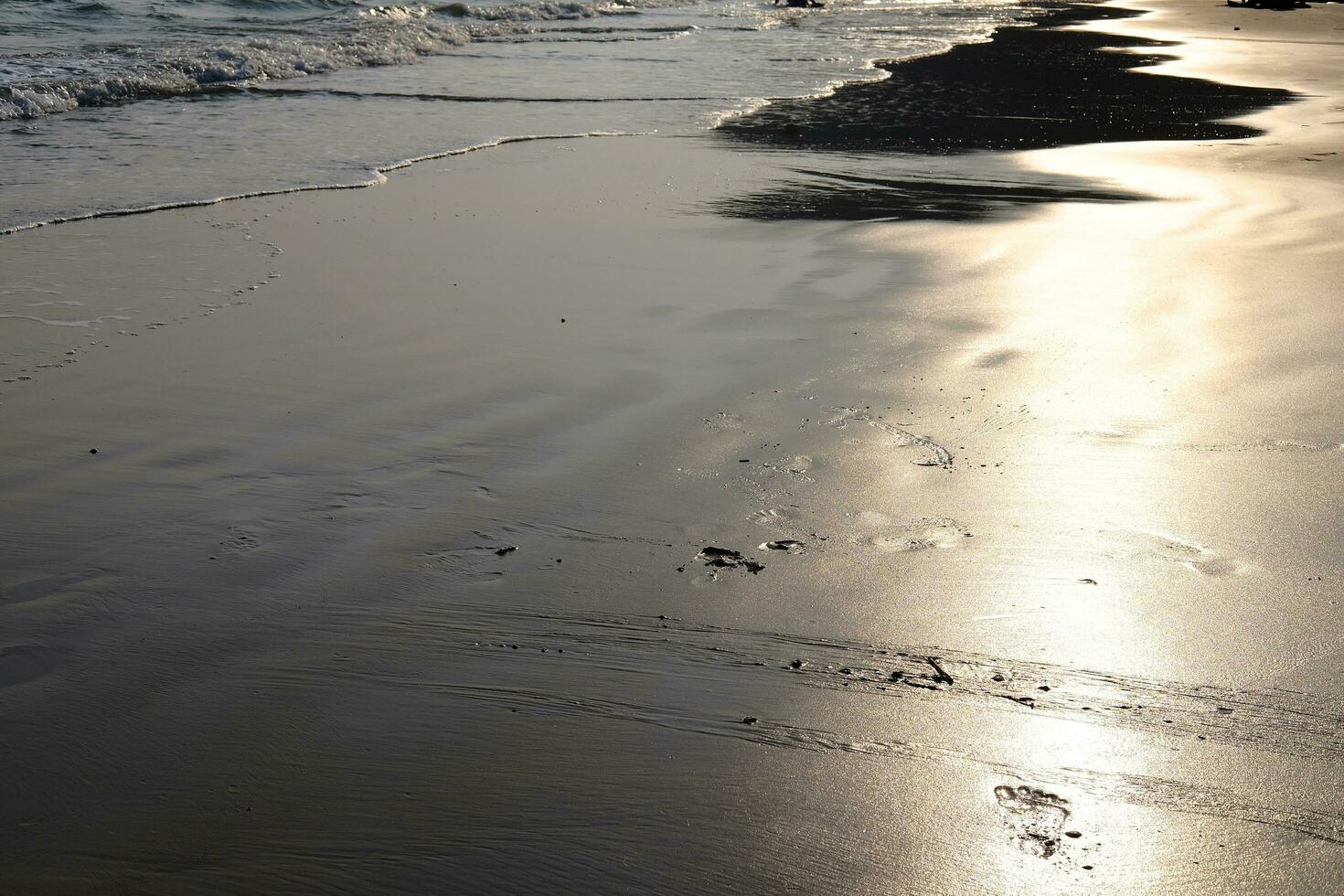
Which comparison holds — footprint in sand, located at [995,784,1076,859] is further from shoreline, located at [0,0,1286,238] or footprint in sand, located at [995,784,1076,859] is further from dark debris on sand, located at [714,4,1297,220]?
shoreline, located at [0,0,1286,238]

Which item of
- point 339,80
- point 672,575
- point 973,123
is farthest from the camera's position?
point 339,80

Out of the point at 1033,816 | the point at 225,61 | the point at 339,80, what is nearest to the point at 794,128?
the point at 339,80

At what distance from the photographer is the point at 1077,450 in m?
3.80

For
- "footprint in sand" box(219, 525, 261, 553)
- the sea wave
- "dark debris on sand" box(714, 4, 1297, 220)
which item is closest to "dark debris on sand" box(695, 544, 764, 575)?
"footprint in sand" box(219, 525, 261, 553)

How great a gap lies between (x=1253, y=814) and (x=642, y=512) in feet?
5.88

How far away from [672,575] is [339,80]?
13.7 metres

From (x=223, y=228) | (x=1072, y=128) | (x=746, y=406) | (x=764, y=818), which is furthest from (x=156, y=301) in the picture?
(x=1072, y=128)

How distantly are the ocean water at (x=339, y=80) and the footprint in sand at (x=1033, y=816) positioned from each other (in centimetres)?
694

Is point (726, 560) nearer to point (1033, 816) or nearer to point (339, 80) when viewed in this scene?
point (1033, 816)

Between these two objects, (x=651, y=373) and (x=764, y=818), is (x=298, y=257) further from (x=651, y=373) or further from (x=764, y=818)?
(x=764, y=818)

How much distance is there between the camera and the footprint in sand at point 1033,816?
2.09 m

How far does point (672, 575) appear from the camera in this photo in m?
3.05

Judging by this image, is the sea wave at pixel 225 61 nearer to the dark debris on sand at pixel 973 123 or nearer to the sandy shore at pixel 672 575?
the dark debris on sand at pixel 973 123

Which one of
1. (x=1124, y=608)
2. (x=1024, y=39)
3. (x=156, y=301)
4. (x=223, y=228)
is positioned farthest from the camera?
(x=1024, y=39)
